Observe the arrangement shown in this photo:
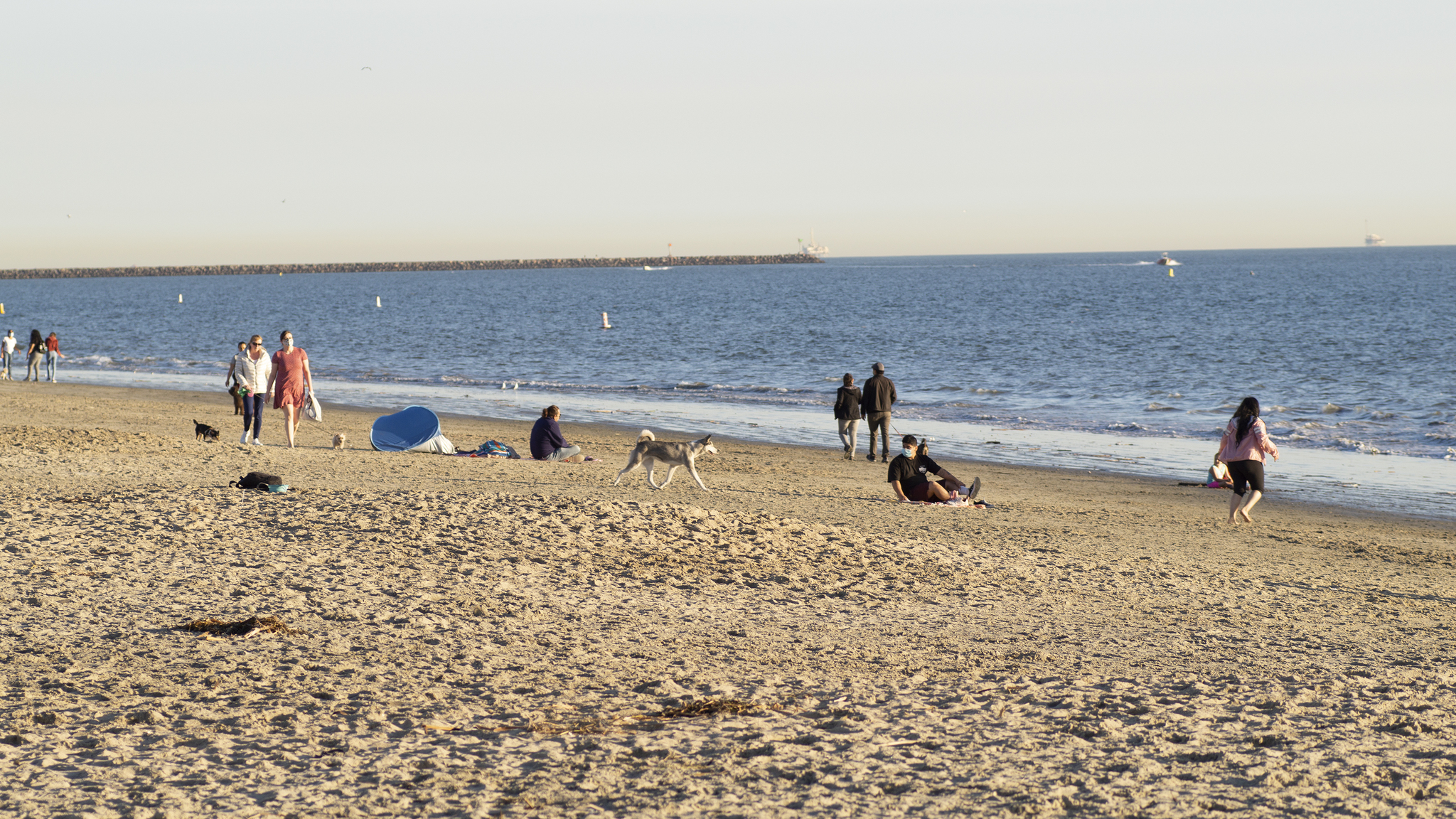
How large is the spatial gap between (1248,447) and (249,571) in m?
9.55

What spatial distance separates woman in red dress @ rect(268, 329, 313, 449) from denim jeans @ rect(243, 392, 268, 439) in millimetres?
248

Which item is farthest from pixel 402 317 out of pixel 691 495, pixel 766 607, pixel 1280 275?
pixel 1280 275

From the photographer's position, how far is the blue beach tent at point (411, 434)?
16.4 m

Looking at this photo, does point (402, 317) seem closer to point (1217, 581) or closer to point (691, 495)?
point (691, 495)

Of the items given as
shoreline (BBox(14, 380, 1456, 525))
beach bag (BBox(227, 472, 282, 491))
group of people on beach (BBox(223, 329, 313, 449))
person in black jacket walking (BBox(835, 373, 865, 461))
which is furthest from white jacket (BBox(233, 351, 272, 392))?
person in black jacket walking (BBox(835, 373, 865, 461))

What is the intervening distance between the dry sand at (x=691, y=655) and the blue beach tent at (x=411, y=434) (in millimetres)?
3357

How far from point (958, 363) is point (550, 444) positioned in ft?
86.4

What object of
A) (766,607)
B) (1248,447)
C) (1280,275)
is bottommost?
(766,607)

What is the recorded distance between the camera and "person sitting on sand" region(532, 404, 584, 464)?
15.7 meters

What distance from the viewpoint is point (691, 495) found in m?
13.1

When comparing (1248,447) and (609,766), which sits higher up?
(1248,447)

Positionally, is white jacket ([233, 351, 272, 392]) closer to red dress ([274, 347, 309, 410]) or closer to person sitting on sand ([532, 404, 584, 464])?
red dress ([274, 347, 309, 410])

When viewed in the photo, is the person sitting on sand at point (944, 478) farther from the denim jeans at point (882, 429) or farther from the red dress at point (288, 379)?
the red dress at point (288, 379)

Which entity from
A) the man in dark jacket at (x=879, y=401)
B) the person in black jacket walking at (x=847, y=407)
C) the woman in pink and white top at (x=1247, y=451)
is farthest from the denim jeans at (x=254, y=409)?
the woman in pink and white top at (x=1247, y=451)
